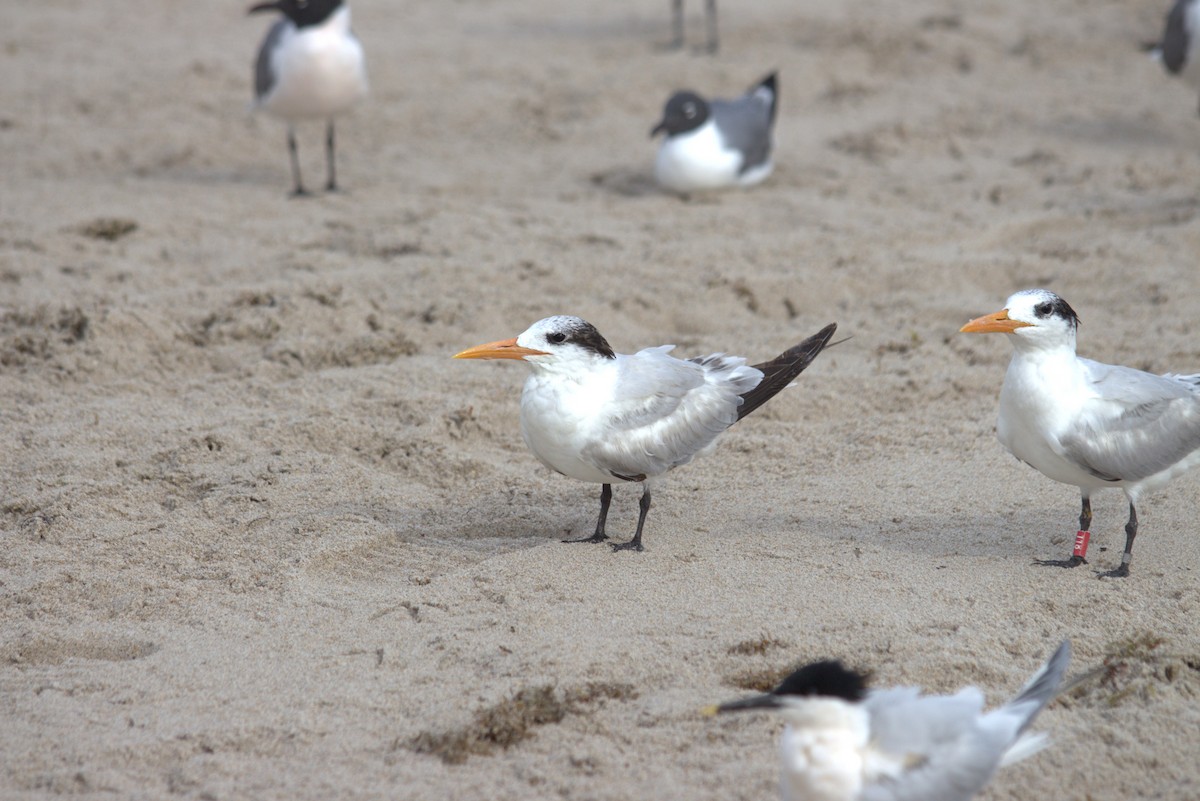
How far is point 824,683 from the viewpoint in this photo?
2.67 metres

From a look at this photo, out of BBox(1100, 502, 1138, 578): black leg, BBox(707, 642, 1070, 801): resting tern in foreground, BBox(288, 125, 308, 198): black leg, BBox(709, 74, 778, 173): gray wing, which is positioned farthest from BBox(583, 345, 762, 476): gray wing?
BBox(288, 125, 308, 198): black leg

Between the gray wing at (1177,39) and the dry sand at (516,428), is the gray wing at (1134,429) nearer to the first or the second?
the dry sand at (516,428)

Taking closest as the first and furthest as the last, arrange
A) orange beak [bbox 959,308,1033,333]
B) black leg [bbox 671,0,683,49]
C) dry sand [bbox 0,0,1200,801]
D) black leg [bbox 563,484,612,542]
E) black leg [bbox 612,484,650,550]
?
dry sand [bbox 0,0,1200,801]
orange beak [bbox 959,308,1033,333]
black leg [bbox 612,484,650,550]
black leg [bbox 563,484,612,542]
black leg [bbox 671,0,683,49]

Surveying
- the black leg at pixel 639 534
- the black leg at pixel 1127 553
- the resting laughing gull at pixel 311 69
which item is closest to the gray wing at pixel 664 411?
the black leg at pixel 639 534

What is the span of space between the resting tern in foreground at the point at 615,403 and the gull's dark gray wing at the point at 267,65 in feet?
15.3

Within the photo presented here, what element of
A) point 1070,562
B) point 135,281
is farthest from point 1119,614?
Answer: point 135,281

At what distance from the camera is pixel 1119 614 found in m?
3.83

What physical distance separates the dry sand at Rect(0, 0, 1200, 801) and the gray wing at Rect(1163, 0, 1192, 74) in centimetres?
41

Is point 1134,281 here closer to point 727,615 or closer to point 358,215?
point 727,615

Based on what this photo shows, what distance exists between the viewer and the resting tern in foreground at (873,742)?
8.79 ft

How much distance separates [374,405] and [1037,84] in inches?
265

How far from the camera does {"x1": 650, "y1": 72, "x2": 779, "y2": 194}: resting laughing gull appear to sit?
7773 millimetres

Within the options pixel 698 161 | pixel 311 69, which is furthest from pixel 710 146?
pixel 311 69

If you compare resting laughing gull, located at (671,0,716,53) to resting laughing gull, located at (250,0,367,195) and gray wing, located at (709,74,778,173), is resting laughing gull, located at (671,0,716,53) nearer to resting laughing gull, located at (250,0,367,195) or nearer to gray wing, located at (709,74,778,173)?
gray wing, located at (709,74,778,173)
